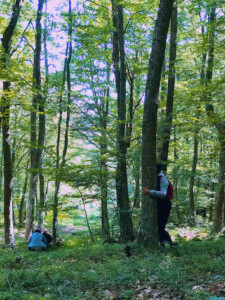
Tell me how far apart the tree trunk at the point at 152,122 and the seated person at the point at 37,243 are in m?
3.55

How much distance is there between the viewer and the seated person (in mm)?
7492

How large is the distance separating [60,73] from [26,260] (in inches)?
508

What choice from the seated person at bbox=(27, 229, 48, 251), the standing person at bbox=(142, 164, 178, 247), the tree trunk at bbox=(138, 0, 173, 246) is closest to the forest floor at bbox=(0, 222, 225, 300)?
the tree trunk at bbox=(138, 0, 173, 246)

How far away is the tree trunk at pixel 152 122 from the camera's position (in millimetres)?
5410

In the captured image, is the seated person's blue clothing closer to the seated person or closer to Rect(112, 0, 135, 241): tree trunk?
the seated person

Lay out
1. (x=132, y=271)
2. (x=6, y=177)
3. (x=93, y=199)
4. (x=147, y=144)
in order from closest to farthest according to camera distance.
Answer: (x=132, y=271)
(x=147, y=144)
(x=93, y=199)
(x=6, y=177)

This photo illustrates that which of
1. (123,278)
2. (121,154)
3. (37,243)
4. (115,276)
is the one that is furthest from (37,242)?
(123,278)

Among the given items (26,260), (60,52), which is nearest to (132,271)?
(26,260)

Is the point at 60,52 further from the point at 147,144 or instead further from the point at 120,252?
the point at 120,252

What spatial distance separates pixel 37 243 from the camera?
7.59m

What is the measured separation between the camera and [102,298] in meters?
3.26

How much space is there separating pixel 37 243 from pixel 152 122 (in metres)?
5.09

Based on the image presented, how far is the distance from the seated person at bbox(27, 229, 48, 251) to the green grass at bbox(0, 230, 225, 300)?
94.1 inches

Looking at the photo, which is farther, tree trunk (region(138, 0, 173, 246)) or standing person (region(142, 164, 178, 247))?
standing person (region(142, 164, 178, 247))
